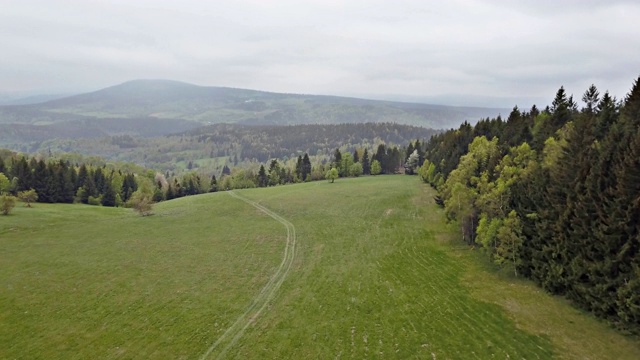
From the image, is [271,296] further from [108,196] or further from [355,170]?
[355,170]

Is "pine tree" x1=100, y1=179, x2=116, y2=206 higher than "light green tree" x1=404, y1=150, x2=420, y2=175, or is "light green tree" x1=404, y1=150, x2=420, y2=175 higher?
"light green tree" x1=404, y1=150, x2=420, y2=175

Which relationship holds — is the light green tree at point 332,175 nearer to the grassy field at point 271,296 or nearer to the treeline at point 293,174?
the treeline at point 293,174

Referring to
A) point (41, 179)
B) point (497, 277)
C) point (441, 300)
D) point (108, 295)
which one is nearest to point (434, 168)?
point (497, 277)

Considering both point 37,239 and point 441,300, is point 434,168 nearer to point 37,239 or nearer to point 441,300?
point 441,300

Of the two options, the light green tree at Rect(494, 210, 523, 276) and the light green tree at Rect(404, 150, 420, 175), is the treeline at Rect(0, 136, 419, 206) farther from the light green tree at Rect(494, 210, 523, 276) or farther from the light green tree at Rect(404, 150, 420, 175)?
the light green tree at Rect(494, 210, 523, 276)

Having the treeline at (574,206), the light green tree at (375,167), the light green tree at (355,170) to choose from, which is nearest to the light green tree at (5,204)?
the treeline at (574,206)

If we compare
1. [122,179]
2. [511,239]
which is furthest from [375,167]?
[511,239]

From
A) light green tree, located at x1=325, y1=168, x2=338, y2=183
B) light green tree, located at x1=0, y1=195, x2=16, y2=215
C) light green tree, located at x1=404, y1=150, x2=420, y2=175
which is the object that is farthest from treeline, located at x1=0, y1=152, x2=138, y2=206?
light green tree, located at x1=404, y1=150, x2=420, y2=175
